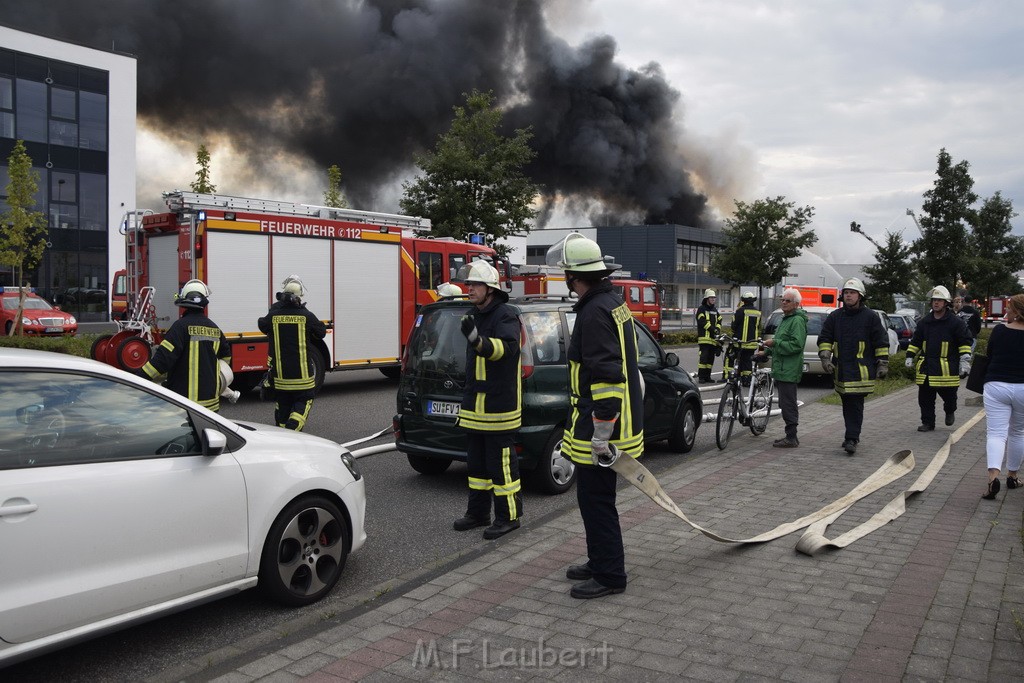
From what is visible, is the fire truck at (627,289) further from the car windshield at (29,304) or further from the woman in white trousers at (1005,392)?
the woman in white trousers at (1005,392)

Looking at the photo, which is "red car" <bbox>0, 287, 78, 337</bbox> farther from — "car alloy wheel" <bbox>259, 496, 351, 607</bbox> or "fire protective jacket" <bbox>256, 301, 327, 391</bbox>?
"car alloy wheel" <bbox>259, 496, 351, 607</bbox>

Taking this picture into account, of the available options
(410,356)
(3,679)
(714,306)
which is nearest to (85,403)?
(3,679)

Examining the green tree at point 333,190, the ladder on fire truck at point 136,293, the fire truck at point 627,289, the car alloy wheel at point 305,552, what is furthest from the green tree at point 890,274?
the car alloy wheel at point 305,552

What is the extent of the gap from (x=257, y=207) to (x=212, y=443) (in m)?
9.89

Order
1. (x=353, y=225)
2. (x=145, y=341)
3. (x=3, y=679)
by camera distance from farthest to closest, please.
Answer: (x=353, y=225)
(x=145, y=341)
(x=3, y=679)

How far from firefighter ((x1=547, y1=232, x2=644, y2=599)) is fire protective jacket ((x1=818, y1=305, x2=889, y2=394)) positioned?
5.19 m

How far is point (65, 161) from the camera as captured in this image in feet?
122

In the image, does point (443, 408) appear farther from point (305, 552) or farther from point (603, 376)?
point (603, 376)

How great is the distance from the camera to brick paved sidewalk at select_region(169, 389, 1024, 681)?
12.1 ft

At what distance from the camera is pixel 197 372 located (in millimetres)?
6949

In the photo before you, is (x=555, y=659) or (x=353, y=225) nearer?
(x=555, y=659)

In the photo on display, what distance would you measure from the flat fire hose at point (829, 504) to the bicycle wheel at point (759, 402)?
208 cm

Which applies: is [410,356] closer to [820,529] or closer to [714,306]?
[820,529]

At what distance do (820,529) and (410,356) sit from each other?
356 cm
